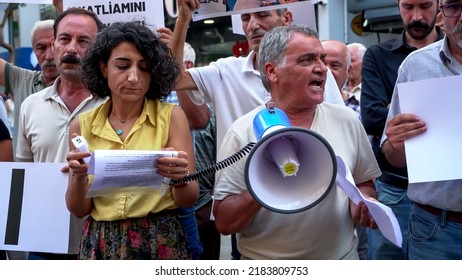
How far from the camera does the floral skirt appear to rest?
2.84 meters

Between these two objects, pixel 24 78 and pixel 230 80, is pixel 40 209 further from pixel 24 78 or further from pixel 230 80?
pixel 24 78

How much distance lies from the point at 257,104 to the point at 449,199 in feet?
3.82

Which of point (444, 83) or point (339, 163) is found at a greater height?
point (444, 83)

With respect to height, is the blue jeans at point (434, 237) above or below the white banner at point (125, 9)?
below

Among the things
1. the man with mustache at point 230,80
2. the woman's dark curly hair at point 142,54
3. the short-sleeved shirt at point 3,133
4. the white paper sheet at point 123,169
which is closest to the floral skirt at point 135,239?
the white paper sheet at point 123,169

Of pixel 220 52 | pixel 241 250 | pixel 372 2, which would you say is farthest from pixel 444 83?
pixel 220 52

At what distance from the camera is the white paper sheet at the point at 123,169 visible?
2477 millimetres

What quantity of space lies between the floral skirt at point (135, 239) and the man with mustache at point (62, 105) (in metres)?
0.54

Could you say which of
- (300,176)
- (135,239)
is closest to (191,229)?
(135,239)

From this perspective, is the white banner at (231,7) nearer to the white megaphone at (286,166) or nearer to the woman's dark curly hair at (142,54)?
the woman's dark curly hair at (142,54)

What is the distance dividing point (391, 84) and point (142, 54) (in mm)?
1513

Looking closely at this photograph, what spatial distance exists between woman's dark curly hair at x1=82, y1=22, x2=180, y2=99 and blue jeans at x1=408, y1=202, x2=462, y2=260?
121 centimetres
